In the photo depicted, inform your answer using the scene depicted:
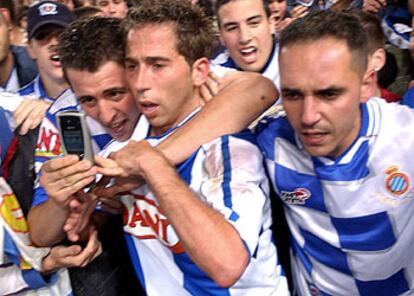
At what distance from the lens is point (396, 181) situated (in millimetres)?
1821

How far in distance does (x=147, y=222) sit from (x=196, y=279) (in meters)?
0.26

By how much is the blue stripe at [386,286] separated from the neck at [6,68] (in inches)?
98.4

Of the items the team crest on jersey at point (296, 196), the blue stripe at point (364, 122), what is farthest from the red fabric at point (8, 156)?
the blue stripe at point (364, 122)

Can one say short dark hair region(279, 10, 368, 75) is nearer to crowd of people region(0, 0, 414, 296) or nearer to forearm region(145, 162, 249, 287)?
crowd of people region(0, 0, 414, 296)

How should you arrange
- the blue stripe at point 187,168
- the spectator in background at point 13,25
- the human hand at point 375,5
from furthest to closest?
the spectator in background at point 13,25 → the human hand at point 375,5 → the blue stripe at point 187,168

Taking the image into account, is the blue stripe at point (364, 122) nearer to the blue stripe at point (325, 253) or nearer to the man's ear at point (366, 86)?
the man's ear at point (366, 86)

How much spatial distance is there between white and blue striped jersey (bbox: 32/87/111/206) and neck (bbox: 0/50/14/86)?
1074 millimetres

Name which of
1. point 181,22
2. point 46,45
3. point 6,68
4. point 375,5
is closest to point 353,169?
point 181,22

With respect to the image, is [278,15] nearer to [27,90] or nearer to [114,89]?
[27,90]

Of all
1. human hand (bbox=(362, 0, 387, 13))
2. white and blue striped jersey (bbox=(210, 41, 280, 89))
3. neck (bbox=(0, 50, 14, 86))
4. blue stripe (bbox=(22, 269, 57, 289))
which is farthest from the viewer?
human hand (bbox=(362, 0, 387, 13))

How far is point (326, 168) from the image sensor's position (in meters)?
1.86

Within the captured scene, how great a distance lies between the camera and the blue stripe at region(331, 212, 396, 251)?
1.85 metres

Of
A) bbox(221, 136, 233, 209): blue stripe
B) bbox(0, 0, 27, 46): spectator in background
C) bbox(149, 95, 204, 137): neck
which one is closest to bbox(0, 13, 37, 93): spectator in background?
bbox(0, 0, 27, 46): spectator in background

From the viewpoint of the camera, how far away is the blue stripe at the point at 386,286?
1.95 meters
